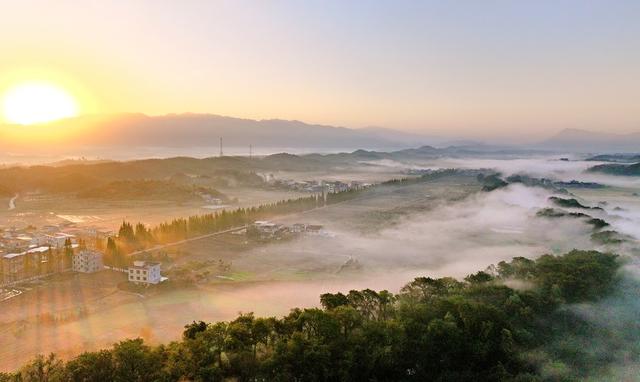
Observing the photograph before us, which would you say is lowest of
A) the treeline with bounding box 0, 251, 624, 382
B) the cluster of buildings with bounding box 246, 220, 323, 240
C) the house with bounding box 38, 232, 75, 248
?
the house with bounding box 38, 232, 75, 248

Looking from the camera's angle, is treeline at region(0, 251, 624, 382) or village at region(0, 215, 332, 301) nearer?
treeline at region(0, 251, 624, 382)

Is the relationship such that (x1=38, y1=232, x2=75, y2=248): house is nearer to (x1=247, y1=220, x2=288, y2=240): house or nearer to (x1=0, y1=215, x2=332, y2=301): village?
(x1=0, y1=215, x2=332, y2=301): village

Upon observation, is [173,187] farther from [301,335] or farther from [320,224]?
[301,335]

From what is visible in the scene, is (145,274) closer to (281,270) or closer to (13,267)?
(281,270)

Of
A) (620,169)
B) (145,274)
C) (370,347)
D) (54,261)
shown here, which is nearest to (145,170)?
(54,261)

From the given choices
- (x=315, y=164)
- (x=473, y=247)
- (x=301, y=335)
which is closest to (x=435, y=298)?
(x=301, y=335)

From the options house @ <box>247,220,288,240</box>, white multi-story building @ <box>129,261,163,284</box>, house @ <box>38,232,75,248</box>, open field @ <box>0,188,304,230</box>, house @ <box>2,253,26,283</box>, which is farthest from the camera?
open field @ <box>0,188,304,230</box>

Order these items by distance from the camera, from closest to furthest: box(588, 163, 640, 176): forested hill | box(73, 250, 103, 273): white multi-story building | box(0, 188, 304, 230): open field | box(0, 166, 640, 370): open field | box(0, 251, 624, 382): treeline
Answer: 1. box(0, 251, 624, 382): treeline
2. box(0, 166, 640, 370): open field
3. box(73, 250, 103, 273): white multi-story building
4. box(0, 188, 304, 230): open field
5. box(588, 163, 640, 176): forested hill

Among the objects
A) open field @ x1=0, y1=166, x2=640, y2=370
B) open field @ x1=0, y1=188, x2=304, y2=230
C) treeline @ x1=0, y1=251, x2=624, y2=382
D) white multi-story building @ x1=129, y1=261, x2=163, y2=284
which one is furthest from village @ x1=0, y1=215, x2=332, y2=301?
treeline @ x1=0, y1=251, x2=624, y2=382
